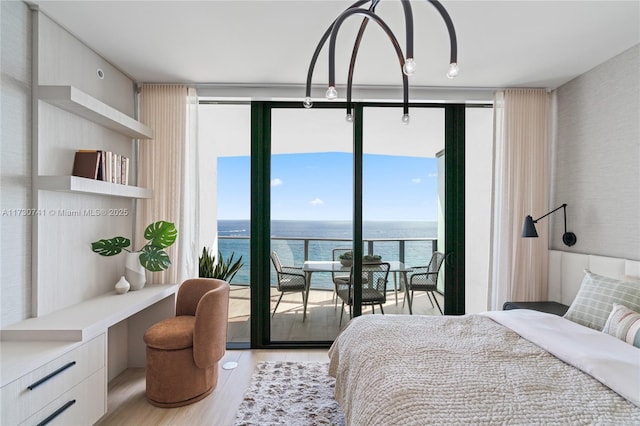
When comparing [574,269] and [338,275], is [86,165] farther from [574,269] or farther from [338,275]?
[574,269]

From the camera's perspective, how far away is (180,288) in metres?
2.93

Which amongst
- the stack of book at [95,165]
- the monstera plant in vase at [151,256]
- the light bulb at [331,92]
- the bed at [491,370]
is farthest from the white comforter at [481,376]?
the stack of book at [95,165]

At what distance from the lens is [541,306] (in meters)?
2.93

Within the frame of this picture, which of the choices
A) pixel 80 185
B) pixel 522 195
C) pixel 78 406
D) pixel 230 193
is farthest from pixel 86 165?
pixel 522 195

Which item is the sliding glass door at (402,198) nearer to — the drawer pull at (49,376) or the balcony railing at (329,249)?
the balcony railing at (329,249)

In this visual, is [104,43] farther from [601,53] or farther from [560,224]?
[560,224]

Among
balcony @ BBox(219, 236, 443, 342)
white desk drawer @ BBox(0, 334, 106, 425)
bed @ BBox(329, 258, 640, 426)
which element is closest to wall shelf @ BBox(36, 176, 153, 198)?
white desk drawer @ BBox(0, 334, 106, 425)

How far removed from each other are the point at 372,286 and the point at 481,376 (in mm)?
2096

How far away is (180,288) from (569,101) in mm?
3963

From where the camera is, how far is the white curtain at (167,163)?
315 centimetres

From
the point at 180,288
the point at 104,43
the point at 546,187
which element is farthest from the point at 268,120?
the point at 546,187

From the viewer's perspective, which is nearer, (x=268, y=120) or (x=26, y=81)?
(x=26, y=81)

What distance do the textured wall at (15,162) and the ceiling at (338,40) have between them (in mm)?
254

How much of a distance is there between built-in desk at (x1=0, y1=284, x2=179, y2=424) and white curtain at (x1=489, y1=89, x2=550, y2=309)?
325 cm
